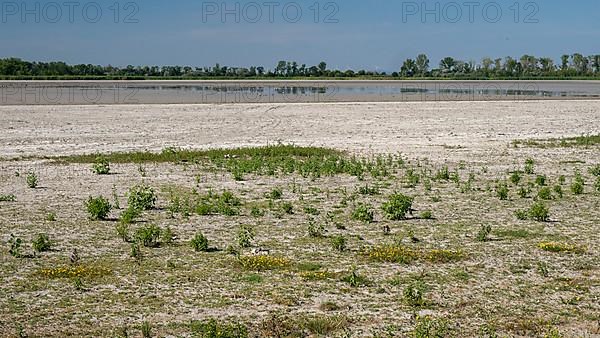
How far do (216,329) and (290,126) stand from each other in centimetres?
3337

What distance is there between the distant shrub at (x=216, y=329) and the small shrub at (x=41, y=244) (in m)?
5.00

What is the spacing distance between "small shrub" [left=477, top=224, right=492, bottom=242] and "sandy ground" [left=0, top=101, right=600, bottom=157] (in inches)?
581

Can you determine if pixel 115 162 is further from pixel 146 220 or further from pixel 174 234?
pixel 174 234

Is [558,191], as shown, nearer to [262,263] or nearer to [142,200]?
[262,263]

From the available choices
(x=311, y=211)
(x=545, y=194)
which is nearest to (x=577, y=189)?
(x=545, y=194)

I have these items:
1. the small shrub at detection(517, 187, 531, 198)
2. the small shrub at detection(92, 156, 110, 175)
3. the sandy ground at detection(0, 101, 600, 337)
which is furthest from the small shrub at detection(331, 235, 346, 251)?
the small shrub at detection(92, 156, 110, 175)

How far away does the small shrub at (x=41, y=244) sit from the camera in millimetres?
13586

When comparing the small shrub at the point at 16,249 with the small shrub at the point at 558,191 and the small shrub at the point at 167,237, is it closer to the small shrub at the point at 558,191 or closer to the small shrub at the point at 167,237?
the small shrub at the point at 167,237

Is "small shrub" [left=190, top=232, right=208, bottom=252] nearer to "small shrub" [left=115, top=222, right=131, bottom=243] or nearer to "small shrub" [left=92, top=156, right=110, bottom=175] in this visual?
"small shrub" [left=115, top=222, right=131, bottom=243]

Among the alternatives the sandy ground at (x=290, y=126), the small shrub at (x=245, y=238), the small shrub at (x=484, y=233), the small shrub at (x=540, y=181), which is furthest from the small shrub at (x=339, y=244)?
the sandy ground at (x=290, y=126)

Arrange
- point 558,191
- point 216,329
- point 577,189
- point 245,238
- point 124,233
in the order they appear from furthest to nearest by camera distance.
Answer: point 577,189 → point 558,191 → point 124,233 → point 245,238 → point 216,329

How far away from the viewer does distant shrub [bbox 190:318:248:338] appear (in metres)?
8.80

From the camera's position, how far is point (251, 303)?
10719 mm

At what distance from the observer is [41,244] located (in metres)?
13.6
